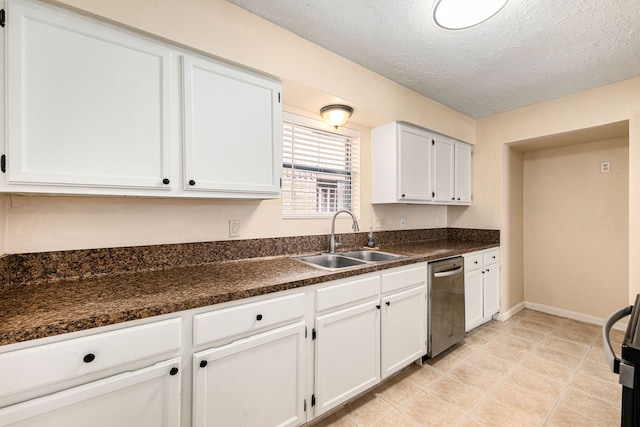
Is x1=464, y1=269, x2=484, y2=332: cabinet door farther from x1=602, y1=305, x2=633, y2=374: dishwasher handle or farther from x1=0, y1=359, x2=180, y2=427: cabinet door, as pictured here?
x1=0, y1=359, x2=180, y2=427: cabinet door

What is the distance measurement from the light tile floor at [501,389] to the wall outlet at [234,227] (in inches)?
51.2

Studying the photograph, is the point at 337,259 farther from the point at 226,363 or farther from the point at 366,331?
the point at 226,363

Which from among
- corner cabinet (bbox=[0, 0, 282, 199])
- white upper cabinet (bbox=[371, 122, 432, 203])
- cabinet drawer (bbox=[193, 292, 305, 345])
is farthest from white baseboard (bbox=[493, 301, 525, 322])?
corner cabinet (bbox=[0, 0, 282, 199])

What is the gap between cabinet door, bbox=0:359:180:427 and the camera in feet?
2.85

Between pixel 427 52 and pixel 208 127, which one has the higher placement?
pixel 427 52

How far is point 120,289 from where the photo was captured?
123 centimetres

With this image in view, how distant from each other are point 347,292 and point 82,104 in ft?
5.23

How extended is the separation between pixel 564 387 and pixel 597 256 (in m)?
1.96

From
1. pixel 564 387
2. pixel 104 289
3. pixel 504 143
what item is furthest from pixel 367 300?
pixel 504 143

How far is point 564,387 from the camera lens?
2006mm

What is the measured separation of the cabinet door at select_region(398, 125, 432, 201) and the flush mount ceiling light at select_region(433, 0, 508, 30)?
1.02m

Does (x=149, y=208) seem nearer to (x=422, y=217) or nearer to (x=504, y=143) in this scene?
(x=422, y=217)

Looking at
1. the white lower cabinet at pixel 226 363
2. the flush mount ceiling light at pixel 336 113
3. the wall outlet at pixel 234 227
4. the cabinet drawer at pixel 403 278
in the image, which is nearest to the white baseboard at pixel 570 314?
the cabinet drawer at pixel 403 278

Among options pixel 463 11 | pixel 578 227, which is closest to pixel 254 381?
pixel 463 11
